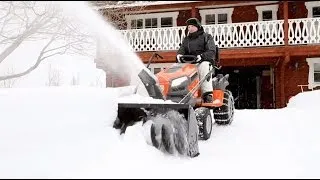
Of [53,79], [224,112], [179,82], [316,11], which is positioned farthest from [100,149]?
[53,79]

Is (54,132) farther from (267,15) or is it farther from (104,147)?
(267,15)

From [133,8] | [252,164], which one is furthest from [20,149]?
[133,8]

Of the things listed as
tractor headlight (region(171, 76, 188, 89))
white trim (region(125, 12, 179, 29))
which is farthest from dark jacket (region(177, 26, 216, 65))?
white trim (region(125, 12, 179, 29))

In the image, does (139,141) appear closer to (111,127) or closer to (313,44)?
(111,127)

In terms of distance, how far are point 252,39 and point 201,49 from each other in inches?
403

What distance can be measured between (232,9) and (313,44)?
4517mm

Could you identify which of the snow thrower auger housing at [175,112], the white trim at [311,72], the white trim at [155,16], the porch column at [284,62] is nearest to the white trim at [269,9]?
the porch column at [284,62]

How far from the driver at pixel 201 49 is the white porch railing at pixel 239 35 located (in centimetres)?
983

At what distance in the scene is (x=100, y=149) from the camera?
4332 mm

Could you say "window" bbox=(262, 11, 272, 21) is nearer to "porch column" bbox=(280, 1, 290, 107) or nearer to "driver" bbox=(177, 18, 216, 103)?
"porch column" bbox=(280, 1, 290, 107)

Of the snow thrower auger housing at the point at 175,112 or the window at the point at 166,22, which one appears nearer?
the snow thrower auger housing at the point at 175,112

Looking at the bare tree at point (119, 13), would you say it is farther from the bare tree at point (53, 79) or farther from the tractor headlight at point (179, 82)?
the bare tree at point (53, 79)

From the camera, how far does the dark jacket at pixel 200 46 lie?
728 cm

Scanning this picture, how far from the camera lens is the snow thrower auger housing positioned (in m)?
5.05
